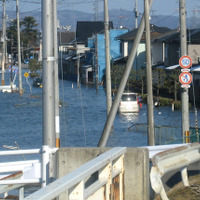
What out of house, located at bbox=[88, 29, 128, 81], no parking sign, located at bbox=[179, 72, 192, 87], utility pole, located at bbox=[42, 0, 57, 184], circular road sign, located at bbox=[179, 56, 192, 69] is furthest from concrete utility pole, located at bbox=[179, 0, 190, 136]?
house, located at bbox=[88, 29, 128, 81]

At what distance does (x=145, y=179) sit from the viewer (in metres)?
5.49

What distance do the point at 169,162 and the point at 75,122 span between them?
21.9 metres

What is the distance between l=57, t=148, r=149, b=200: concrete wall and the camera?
5398mm

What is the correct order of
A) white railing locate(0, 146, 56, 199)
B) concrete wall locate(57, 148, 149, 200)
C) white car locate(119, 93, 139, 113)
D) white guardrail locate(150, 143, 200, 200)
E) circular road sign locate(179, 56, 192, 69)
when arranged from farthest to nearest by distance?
white car locate(119, 93, 139, 113) < circular road sign locate(179, 56, 192, 69) < white guardrail locate(150, 143, 200, 200) < concrete wall locate(57, 148, 149, 200) < white railing locate(0, 146, 56, 199)

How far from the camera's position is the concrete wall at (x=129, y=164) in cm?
540

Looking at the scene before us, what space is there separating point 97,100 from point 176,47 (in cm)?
794

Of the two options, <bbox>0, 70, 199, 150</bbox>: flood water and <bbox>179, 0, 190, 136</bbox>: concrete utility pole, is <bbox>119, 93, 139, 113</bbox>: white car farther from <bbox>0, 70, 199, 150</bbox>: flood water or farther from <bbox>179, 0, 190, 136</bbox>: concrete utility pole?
<bbox>179, 0, 190, 136</bbox>: concrete utility pole

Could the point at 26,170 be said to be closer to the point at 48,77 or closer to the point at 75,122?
the point at 48,77

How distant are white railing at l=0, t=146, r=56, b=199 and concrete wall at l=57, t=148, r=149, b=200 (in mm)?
183

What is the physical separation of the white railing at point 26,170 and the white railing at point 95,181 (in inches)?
32.3

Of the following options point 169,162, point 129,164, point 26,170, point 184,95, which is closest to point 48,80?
point 26,170

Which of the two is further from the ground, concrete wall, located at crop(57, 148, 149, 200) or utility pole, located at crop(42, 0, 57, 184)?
utility pole, located at crop(42, 0, 57, 184)

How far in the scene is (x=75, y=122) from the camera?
28.2 meters

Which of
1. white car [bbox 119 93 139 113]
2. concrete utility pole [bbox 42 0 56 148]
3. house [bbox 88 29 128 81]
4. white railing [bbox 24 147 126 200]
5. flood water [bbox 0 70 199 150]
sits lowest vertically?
flood water [bbox 0 70 199 150]
